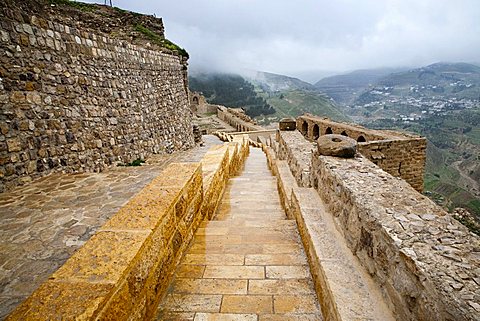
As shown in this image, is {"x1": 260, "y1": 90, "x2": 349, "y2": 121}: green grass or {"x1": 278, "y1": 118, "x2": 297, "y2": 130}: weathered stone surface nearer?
{"x1": 278, "y1": 118, "x2": 297, "y2": 130}: weathered stone surface

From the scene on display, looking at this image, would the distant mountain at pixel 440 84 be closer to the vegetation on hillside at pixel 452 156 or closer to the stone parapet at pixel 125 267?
the vegetation on hillside at pixel 452 156

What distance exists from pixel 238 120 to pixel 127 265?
107 feet

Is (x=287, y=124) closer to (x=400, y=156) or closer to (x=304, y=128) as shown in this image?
(x=400, y=156)

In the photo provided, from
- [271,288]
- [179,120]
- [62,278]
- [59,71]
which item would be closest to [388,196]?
[271,288]

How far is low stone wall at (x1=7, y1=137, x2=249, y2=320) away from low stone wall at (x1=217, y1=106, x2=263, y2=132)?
25.5 meters

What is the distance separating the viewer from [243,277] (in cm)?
232

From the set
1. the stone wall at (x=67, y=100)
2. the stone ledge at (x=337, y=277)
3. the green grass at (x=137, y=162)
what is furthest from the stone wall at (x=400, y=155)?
the stone ledge at (x=337, y=277)

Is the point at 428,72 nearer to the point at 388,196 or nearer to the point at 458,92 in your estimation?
the point at 458,92

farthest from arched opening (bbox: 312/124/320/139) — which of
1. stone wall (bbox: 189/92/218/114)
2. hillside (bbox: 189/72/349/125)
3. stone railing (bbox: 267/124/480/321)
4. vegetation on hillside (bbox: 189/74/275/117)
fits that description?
vegetation on hillside (bbox: 189/74/275/117)

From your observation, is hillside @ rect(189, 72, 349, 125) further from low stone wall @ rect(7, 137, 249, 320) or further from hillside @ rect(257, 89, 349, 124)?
low stone wall @ rect(7, 137, 249, 320)

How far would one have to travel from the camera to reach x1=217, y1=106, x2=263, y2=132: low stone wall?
30.1 metres

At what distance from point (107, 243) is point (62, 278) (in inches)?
13.0

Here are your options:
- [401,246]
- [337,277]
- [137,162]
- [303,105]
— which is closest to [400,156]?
[137,162]

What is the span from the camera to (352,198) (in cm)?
217
